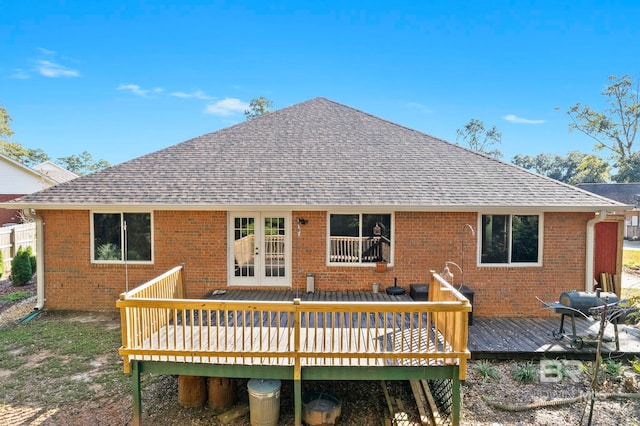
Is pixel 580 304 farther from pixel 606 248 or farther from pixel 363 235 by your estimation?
pixel 363 235

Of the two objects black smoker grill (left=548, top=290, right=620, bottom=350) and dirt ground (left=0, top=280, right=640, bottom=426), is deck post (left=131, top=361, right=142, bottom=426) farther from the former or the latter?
black smoker grill (left=548, top=290, right=620, bottom=350)

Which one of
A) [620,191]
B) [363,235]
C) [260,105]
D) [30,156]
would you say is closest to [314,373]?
[363,235]

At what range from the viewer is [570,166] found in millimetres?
60719

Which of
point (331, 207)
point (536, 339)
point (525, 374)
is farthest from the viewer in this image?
point (331, 207)

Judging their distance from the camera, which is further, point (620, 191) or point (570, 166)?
point (570, 166)

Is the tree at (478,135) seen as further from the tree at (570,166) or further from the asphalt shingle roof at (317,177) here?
the asphalt shingle roof at (317,177)

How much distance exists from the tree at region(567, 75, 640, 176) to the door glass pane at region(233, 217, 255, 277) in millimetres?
43224

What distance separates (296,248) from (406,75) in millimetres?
17739

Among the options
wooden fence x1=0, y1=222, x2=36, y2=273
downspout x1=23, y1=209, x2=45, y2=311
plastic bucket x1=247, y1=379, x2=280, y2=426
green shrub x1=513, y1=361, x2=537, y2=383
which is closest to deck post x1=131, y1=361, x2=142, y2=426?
plastic bucket x1=247, y1=379, x2=280, y2=426

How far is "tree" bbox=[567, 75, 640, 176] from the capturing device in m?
36.8

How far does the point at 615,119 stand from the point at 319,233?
45.2 m

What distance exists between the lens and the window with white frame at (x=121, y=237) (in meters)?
8.55

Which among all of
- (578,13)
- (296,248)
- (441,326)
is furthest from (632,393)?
(578,13)

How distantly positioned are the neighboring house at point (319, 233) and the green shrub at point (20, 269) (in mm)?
3938
